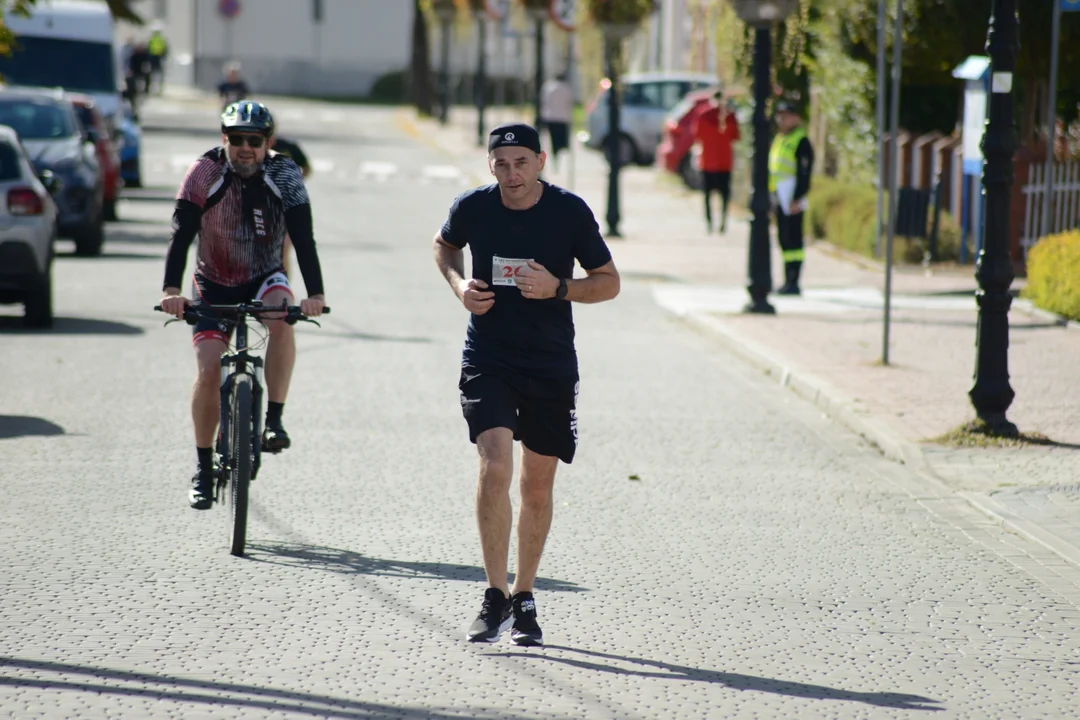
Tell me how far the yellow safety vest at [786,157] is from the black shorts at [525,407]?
1253cm

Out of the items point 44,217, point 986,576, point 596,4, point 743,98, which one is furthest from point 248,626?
point 743,98

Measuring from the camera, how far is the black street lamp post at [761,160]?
16.4 metres

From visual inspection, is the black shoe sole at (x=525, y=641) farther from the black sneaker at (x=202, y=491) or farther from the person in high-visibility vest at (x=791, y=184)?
the person in high-visibility vest at (x=791, y=184)

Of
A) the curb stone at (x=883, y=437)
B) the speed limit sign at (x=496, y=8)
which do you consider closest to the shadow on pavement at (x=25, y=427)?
the curb stone at (x=883, y=437)

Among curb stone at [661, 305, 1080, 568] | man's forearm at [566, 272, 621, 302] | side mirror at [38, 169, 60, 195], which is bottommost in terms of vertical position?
curb stone at [661, 305, 1080, 568]

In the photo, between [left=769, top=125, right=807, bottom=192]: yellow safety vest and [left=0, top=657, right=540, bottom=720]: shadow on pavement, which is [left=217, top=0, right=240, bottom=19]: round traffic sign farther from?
[left=0, top=657, right=540, bottom=720]: shadow on pavement

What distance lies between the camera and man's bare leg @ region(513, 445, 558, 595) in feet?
20.6

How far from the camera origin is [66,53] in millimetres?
29766

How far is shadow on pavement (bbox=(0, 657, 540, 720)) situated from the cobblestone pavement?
0.04 ft

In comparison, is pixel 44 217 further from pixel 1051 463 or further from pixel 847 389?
pixel 1051 463

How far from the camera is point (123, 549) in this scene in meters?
7.52

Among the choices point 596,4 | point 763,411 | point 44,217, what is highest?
point 596,4

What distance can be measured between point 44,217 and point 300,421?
4.71 metres

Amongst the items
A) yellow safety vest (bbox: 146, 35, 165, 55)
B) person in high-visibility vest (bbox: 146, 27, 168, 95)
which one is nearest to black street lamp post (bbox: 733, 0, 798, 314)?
person in high-visibility vest (bbox: 146, 27, 168, 95)
